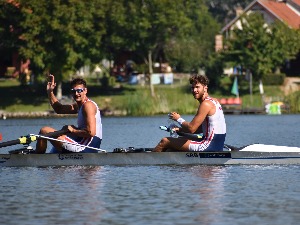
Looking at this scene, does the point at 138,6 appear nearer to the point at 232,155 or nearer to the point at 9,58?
the point at 9,58

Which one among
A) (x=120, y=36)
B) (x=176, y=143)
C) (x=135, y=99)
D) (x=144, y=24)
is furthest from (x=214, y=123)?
(x=120, y=36)

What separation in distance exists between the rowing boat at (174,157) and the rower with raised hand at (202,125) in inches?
8.5

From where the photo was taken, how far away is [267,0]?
5133 inches

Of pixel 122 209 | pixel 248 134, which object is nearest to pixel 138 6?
pixel 248 134

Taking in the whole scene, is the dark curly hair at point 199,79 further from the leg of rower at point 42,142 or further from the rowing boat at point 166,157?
the leg of rower at point 42,142

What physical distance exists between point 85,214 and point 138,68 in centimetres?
9057

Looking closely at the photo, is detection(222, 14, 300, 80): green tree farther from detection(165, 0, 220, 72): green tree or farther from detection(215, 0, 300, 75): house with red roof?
detection(215, 0, 300, 75): house with red roof

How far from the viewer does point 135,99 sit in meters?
85.9

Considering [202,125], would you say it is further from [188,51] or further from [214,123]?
[188,51]

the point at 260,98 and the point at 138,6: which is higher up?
the point at 138,6

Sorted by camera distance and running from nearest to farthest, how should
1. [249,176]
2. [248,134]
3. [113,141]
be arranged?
[249,176] → [113,141] → [248,134]

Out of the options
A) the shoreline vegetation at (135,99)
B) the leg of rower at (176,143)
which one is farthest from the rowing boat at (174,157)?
the shoreline vegetation at (135,99)

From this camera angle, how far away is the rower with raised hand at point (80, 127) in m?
30.2

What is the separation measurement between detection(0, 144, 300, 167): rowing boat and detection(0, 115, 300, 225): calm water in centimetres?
18
